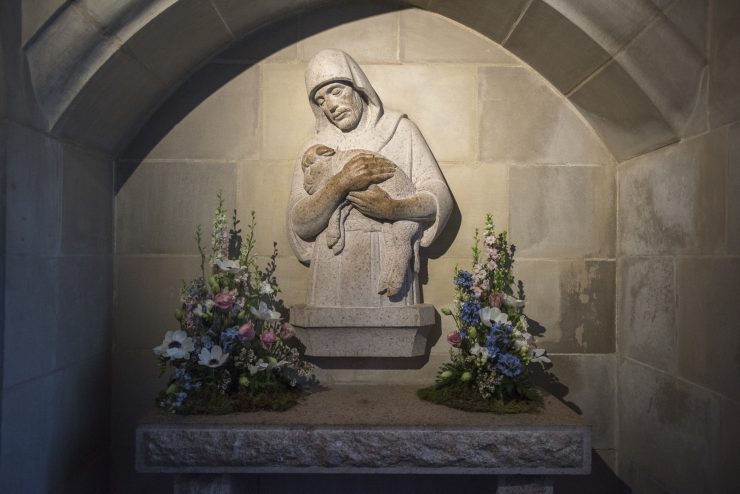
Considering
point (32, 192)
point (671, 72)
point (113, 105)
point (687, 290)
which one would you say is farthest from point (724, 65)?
point (32, 192)

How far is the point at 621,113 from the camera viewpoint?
9.35 ft

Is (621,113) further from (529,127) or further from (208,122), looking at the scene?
(208,122)

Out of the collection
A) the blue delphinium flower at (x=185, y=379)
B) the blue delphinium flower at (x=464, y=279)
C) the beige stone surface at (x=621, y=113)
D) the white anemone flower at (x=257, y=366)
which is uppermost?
the beige stone surface at (x=621, y=113)

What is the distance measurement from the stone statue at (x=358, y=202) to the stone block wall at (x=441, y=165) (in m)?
0.24

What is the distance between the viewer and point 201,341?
2551mm

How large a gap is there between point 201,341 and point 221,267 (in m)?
0.37

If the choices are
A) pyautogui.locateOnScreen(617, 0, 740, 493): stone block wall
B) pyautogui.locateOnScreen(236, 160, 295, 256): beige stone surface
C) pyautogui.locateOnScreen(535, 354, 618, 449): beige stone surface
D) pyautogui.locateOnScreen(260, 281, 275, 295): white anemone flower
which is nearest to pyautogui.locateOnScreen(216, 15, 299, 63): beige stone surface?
pyautogui.locateOnScreen(236, 160, 295, 256): beige stone surface

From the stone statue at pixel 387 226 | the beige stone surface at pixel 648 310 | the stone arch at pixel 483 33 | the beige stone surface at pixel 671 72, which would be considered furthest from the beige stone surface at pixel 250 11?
the beige stone surface at pixel 648 310

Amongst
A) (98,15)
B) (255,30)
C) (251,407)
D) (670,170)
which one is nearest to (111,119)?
(98,15)

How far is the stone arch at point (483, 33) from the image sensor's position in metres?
2.40

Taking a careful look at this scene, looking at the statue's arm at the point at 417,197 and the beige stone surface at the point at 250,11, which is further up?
the beige stone surface at the point at 250,11

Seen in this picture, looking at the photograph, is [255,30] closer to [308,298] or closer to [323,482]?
[308,298]

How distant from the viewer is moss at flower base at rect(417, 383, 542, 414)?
8.07ft

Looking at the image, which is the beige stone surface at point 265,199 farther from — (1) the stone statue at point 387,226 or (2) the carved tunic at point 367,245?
(1) the stone statue at point 387,226
